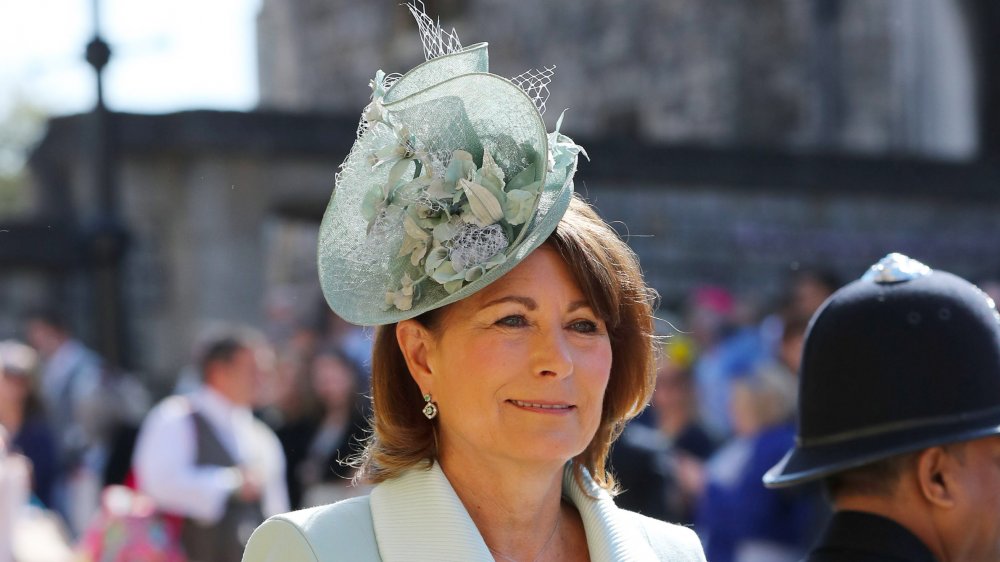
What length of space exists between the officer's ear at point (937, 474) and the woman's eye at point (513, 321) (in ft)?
2.53

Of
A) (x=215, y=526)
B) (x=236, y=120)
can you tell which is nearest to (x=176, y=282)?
(x=236, y=120)

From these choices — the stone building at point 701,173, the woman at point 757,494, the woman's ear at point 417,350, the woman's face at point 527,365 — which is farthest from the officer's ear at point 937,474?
the stone building at point 701,173

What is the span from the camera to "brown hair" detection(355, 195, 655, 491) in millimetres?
2672

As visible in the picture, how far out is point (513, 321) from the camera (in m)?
2.63

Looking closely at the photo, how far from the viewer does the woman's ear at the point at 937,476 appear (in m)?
2.72

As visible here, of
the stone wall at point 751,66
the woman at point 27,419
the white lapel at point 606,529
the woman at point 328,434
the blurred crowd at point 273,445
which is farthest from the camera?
the stone wall at point 751,66

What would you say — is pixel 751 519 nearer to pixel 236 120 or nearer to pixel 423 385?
pixel 423 385

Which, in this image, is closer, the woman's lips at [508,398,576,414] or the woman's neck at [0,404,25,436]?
the woman's lips at [508,398,576,414]

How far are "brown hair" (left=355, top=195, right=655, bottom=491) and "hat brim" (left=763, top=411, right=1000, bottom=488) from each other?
1.17 feet

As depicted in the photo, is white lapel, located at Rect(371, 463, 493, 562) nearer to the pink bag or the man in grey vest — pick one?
the pink bag

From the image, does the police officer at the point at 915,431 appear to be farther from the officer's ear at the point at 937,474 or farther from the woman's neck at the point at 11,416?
the woman's neck at the point at 11,416

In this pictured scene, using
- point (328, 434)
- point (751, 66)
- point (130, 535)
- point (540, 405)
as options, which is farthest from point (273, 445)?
point (751, 66)

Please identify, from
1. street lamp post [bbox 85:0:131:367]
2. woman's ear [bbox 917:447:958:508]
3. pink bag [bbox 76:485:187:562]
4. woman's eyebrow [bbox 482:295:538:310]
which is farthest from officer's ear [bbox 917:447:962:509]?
street lamp post [bbox 85:0:131:367]

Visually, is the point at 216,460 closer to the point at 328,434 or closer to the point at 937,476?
the point at 328,434
